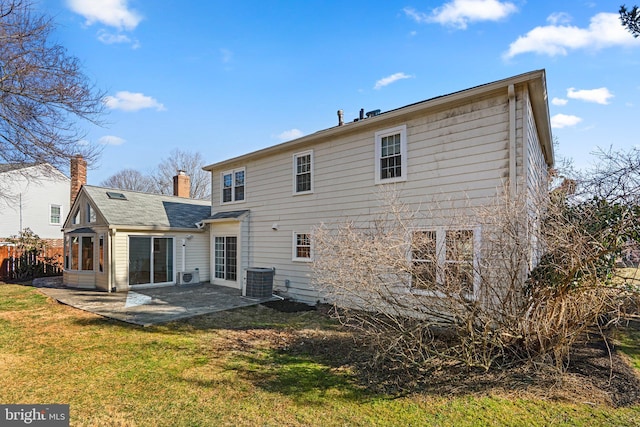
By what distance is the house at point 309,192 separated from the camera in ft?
21.8

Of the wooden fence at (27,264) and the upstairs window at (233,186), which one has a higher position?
the upstairs window at (233,186)

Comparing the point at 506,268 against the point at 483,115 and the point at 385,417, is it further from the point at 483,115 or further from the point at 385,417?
the point at 483,115

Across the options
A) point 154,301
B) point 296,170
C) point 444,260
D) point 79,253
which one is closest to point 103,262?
point 79,253

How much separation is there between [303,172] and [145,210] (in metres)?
7.76

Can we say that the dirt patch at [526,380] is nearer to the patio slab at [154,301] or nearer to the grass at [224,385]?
the grass at [224,385]

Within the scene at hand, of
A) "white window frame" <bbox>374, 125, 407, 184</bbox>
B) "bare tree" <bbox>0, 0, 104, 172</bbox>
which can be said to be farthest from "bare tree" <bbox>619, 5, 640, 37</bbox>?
"bare tree" <bbox>0, 0, 104, 172</bbox>

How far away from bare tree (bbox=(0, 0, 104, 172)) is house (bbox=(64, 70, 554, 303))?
3648 mm

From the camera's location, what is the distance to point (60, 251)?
16.7 m

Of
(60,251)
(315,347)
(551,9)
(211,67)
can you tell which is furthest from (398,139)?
(60,251)

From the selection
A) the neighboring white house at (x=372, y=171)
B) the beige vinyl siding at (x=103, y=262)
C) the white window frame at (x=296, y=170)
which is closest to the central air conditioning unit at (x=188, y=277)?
the neighboring white house at (x=372, y=171)

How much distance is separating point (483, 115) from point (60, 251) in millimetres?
19805

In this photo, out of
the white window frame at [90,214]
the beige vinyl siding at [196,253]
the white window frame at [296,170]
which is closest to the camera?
the white window frame at [296,170]

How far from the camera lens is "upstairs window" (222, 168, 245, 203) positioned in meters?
12.9

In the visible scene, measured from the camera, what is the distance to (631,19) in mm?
7168
